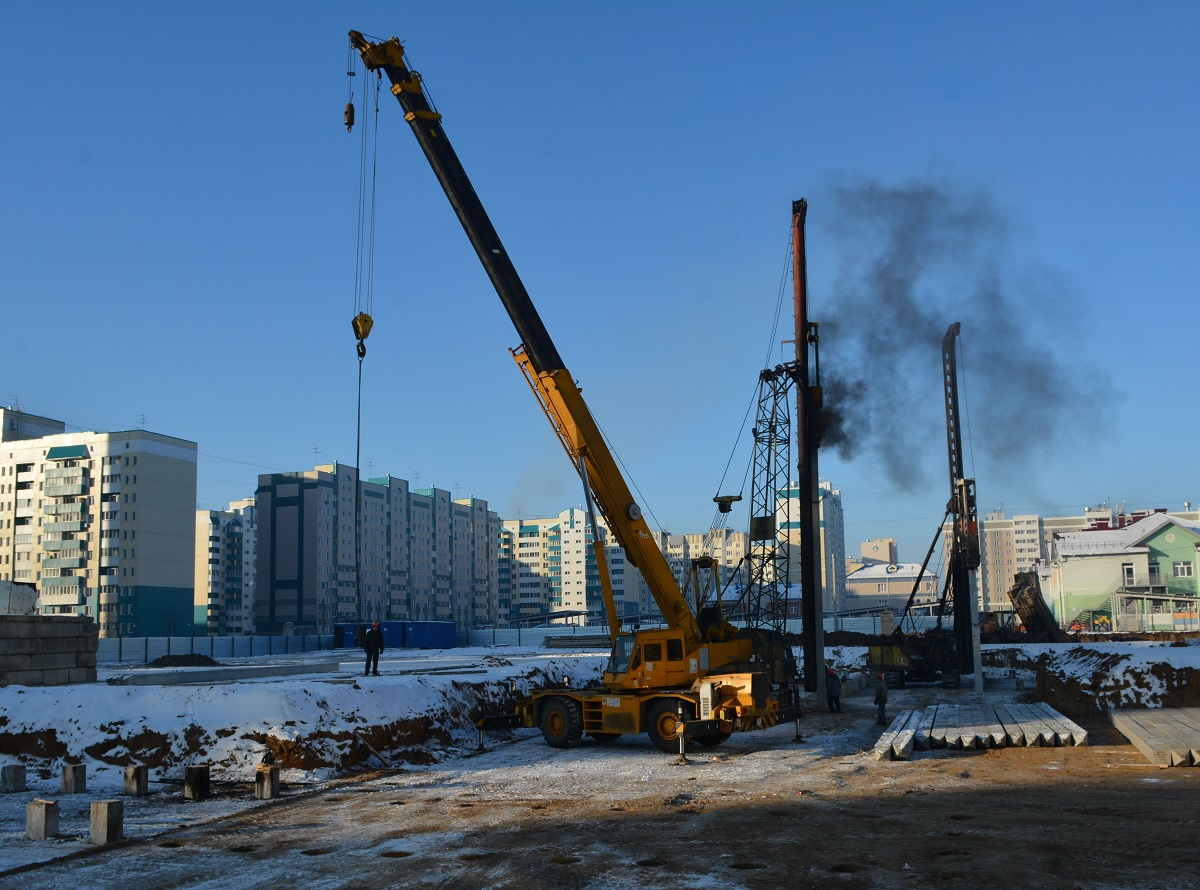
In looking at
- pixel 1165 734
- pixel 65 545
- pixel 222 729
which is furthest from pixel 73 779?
pixel 65 545

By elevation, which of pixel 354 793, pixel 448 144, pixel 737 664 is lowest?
pixel 354 793

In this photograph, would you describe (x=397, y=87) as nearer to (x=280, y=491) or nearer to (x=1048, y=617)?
(x=1048, y=617)

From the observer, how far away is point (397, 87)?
24.9 metres

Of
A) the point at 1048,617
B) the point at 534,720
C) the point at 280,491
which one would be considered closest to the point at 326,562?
the point at 280,491

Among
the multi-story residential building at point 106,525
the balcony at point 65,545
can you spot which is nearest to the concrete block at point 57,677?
the multi-story residential building at point 106,525

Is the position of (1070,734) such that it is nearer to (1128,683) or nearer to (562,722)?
(1128,683)

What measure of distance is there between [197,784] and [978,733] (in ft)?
50.1

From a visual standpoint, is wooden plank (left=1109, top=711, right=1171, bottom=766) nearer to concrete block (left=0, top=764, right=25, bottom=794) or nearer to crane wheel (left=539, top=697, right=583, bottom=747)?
crane wheel (left=539, top=697, right=583, bottom=747)

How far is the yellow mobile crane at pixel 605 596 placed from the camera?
897 inches

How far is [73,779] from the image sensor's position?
18484 mm

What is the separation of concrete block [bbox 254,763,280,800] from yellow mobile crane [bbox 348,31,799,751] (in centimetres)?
747

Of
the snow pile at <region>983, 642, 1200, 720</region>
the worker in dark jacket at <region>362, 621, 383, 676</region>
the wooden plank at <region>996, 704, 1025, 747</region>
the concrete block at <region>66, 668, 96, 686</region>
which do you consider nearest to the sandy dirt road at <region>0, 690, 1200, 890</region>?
the wooden plank at <region>996, 704, 1025, 747</region>

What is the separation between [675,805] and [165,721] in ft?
37.0

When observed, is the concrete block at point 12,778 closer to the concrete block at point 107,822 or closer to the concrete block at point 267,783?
the concrete block at point 267,783
